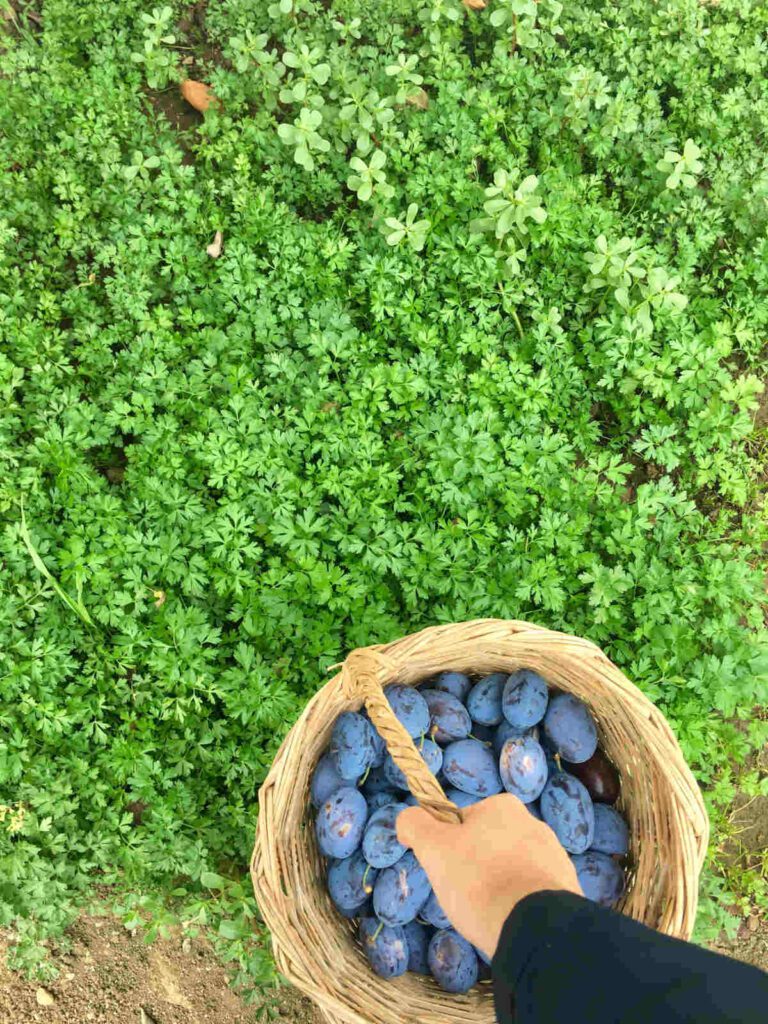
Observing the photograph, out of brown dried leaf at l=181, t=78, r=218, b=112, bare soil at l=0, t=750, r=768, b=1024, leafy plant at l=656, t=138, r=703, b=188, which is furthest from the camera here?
brown dried leaf at l=181, t=78, r=218, b=112

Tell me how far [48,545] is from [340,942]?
2113 mm

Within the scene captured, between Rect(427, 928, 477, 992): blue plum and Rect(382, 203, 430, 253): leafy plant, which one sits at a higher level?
Rect(382, 203, 430, 253): leafy plant

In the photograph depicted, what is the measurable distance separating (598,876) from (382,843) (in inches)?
29.6

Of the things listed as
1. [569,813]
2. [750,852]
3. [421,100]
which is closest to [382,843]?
[569,813]

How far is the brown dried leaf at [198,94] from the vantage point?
4.07m

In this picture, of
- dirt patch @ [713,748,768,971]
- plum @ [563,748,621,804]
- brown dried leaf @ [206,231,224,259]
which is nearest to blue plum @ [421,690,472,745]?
plum @ [563,748,621,804]

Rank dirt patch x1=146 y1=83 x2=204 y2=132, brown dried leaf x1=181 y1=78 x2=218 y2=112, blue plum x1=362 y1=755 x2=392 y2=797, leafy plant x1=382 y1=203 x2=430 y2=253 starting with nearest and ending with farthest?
blue plum x1=362 y1=755 x2=392 y2=797, leafy plant x1=382 y1=203 x2=430 y2=253, brown dried leaf x1=181 y1=78 x2=218 y2=112, dirt patch x1=146 y1=83 x2=204 y2=132

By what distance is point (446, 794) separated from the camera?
2396 millimetres

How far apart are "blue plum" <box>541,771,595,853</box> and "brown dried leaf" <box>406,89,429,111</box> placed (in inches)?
144

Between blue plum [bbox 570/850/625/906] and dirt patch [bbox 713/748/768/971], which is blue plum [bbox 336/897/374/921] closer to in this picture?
blue plum [bbox 570/850/625/906]

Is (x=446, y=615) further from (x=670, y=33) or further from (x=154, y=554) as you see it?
(x=670, y=33)

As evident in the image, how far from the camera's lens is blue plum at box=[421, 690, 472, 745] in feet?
8.14

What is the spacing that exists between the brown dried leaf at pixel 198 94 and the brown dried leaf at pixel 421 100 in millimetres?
1144

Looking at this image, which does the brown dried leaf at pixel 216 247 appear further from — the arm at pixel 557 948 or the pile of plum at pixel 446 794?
the arm at pixel 557 948
